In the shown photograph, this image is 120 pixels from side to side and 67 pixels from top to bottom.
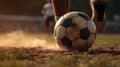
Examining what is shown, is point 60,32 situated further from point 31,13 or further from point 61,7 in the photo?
point 31,13

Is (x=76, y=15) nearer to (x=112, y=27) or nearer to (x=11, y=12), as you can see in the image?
(x=112, y=27)

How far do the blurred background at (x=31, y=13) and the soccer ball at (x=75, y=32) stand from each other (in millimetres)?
25450

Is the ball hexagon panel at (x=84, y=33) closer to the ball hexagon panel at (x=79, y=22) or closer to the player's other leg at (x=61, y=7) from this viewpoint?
the ball hexagon panel at (x=79, y=22)

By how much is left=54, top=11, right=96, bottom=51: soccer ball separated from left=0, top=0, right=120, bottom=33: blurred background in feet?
83.5

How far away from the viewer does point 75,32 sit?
914cm

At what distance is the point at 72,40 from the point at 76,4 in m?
28.7

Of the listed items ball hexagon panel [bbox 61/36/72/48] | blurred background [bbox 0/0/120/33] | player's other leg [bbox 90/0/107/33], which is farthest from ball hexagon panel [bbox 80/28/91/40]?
blurred background [bbox 0/0/120/33]

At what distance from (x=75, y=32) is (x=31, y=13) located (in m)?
29.2

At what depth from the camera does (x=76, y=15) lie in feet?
30.7

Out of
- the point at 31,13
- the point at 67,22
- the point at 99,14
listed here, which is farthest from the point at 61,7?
the point at 31,13

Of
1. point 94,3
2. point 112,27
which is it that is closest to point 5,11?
point 112,27

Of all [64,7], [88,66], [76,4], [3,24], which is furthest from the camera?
[76,4]

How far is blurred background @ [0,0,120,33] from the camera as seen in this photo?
1400 inches

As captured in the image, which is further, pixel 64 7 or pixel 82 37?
pixel 64 7
